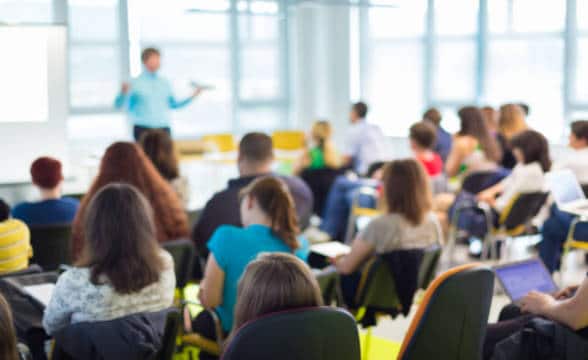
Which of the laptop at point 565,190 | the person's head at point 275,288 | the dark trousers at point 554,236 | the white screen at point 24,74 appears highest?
the white screen at point 24,74

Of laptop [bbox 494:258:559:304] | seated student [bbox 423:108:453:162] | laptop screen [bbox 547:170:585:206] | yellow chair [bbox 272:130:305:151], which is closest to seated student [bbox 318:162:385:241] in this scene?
seated student [bbox 423:108:453:162]

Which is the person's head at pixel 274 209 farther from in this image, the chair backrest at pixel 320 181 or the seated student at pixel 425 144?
the chair backrest at pixel 320 181

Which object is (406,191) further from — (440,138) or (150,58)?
(150,58)

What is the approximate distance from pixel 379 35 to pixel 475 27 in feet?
6.37

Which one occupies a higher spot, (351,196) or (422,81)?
(422,81)

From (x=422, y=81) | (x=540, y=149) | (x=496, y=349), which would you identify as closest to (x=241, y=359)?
(x=496, y=349)

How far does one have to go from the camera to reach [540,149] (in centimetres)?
655

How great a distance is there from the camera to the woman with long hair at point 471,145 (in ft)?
24.9

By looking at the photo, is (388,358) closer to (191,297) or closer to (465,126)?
(191,297)

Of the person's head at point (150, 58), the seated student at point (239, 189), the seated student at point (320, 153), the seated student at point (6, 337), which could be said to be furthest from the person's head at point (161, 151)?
the seated student at point (6, 337)

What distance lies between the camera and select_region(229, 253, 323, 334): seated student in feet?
7.68

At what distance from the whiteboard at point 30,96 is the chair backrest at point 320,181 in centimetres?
245

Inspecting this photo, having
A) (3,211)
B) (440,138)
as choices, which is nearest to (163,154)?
(3,211)

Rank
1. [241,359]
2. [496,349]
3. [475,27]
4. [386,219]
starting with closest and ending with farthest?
1. [241,359]
2. [496,349]
3. [386,219]
4. [475,27]
